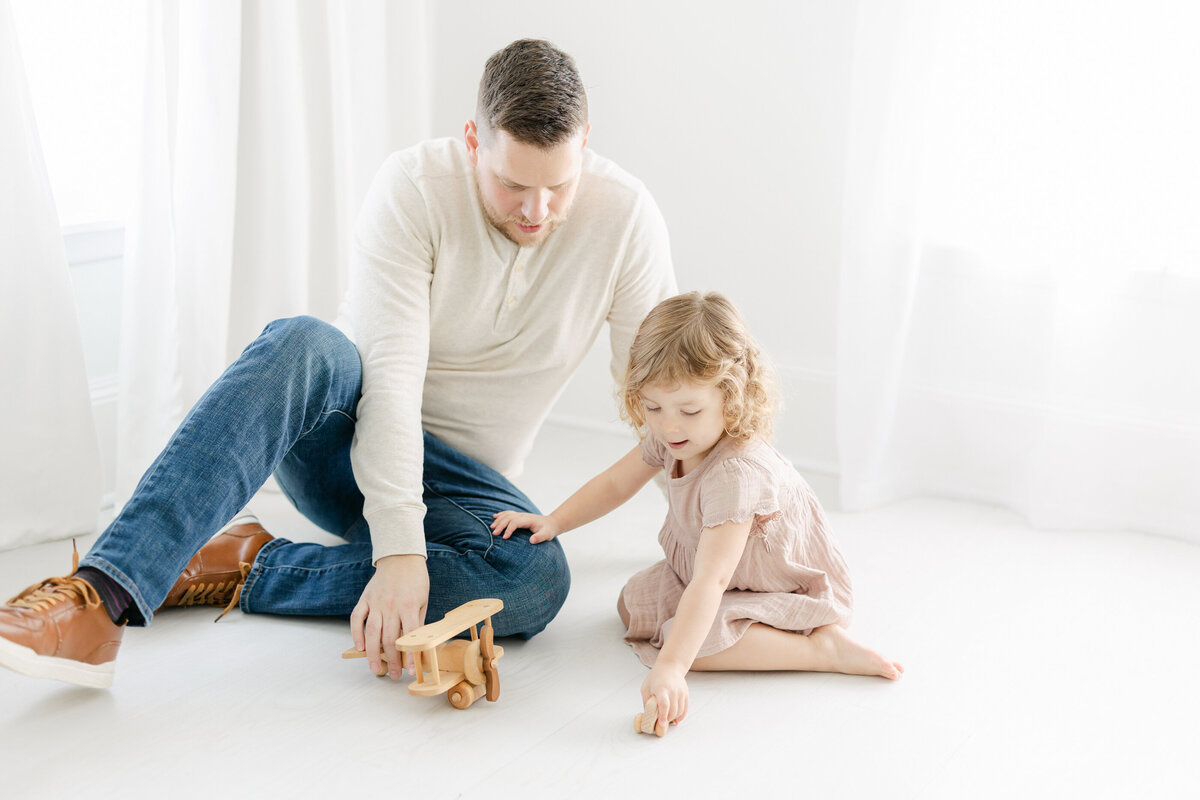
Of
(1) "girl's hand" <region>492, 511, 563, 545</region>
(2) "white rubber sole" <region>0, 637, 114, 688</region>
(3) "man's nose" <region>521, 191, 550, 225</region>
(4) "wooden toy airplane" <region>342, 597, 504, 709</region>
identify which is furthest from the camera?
(1) "girl's hand" <region>492, 511, 563, 545</region>

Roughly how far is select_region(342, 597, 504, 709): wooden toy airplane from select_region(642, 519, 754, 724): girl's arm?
7.8 inches

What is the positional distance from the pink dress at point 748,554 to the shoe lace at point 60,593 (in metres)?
0.69

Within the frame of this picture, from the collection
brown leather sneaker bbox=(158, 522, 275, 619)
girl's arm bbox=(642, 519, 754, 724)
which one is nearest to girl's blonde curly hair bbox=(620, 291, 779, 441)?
girl's arm bbox=(642, 519, 754, 724)

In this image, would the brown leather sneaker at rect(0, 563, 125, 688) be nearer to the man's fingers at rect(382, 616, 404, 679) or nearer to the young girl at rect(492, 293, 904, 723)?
the man's fingers at rect(382, 616, 404, 679)

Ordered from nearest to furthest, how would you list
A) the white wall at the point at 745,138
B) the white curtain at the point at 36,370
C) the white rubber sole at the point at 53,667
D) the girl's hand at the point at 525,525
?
the white rubber sole at the point at 53,667
the girl's hand at the point at 525,525
the white curtain at the point at 36,370
the white wall at the point at 745,138

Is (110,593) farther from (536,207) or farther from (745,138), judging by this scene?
(745,138)

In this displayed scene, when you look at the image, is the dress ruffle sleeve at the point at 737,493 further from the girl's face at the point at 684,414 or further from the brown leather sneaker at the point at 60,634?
the brown leather sneaker at the point at 60,634

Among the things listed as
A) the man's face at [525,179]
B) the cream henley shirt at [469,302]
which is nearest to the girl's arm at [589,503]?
the cream henley shirt at [469,302]

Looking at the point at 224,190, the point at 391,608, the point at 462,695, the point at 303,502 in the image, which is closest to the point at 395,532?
the point at 391,608

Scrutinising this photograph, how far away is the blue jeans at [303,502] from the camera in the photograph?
4.17ft

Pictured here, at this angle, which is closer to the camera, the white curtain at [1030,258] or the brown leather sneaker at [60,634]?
the brown leather sneaker at [60,634]

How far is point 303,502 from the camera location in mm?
1657

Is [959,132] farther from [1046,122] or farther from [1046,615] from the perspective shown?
[1046,615]

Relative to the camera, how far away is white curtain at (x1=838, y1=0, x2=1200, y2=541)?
1898 millimetres
